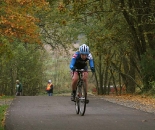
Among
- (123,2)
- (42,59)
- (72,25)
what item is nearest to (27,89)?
(42,59)

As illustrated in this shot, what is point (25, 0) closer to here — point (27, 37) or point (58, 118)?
point (27, 37)

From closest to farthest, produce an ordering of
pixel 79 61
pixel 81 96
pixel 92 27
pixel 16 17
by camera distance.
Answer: pixel 79 61, pixel 81 96, pixel 16 17, pixel 92 27

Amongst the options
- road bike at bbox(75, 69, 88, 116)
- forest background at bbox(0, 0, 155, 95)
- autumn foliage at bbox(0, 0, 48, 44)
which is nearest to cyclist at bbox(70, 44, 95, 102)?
road bike at bbox(75, 69, 88, 116)

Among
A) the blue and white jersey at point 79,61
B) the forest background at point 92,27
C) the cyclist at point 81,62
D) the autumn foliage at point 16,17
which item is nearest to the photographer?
the cyclist at point 81,62

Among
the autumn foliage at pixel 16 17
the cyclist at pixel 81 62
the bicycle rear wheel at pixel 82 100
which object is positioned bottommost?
the bicycle rear wheel at pixel 82 100

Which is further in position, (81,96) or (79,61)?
(81,96)

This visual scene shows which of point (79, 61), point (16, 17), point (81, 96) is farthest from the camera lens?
point (16, 17)

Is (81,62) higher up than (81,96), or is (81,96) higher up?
(81,62)

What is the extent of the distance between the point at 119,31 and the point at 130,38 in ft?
4.58

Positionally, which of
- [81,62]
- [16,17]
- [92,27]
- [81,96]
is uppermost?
[92,27]

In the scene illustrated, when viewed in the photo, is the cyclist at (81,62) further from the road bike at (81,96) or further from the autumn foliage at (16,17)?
the autumn foliage at (16,17)

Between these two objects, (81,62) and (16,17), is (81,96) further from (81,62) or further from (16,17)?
(16,17)

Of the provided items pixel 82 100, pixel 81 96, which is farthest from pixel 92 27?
pixel 82 100

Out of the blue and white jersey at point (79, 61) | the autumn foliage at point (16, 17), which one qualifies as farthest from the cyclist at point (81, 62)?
the autumn foliage at point (16, 17)
